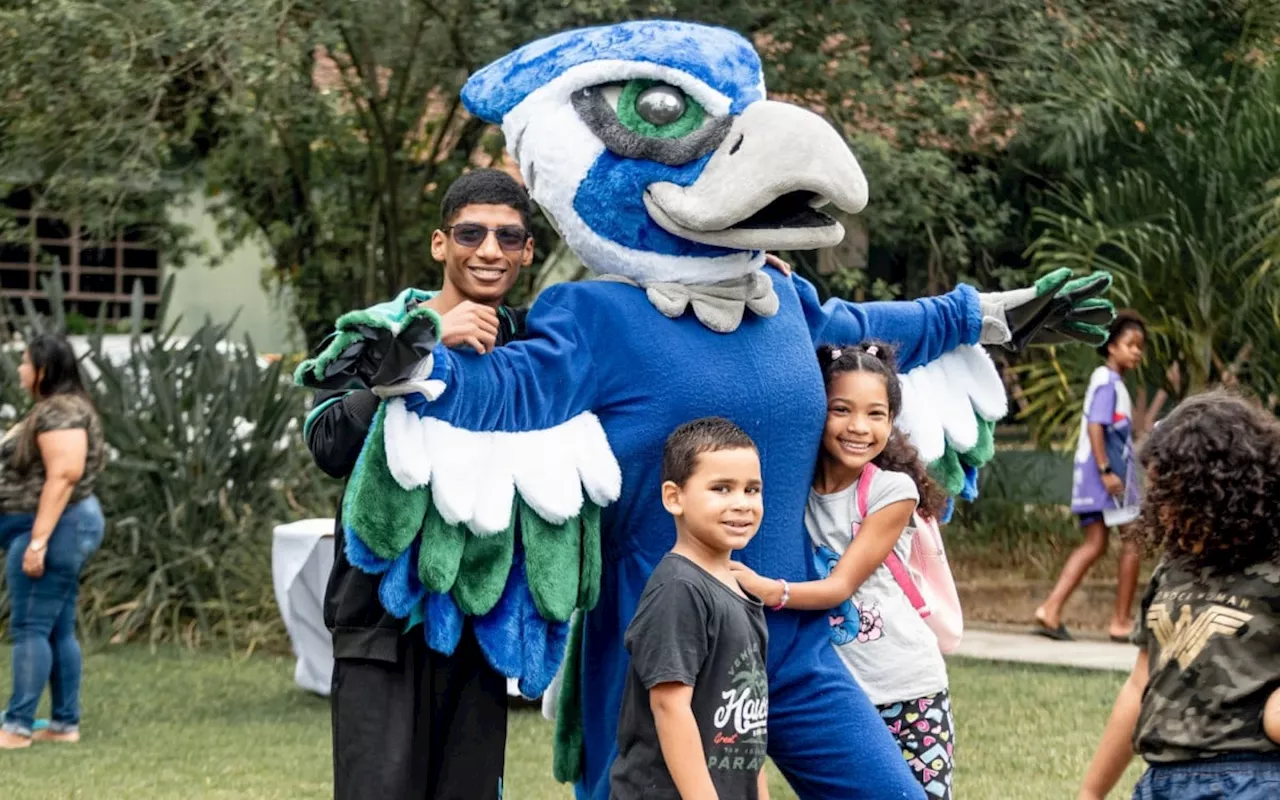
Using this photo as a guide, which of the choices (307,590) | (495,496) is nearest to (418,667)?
(495,496)

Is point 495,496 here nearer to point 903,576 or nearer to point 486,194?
point 486,194

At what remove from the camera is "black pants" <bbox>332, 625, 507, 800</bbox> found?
3.81 m

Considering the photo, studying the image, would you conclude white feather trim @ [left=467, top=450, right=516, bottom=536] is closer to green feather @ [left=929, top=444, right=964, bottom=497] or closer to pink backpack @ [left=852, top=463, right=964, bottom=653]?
pink backpack @ [left=852, top=463, right=964, bottom=653]

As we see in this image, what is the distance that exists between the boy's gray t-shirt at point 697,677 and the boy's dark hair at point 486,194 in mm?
952

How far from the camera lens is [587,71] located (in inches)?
154

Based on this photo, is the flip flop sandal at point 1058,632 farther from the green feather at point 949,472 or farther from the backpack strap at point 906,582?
the backpack strap at point 906,582

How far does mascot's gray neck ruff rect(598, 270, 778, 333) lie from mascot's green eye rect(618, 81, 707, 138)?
31 centimetres

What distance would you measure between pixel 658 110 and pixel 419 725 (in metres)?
1.33

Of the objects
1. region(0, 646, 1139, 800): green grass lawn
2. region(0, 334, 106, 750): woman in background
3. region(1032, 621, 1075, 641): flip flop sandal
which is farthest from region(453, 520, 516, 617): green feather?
region(1032, 621, 1075, 641): flip flop sandal

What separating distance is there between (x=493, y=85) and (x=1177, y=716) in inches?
74.2

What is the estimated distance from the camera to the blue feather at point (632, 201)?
3.86 meters

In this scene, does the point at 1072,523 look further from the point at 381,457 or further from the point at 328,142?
the point at 381,457

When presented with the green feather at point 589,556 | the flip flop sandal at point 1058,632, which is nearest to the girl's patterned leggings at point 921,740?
the green feather at point 589,556

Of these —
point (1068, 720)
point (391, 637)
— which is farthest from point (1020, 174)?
point (391, 637)
